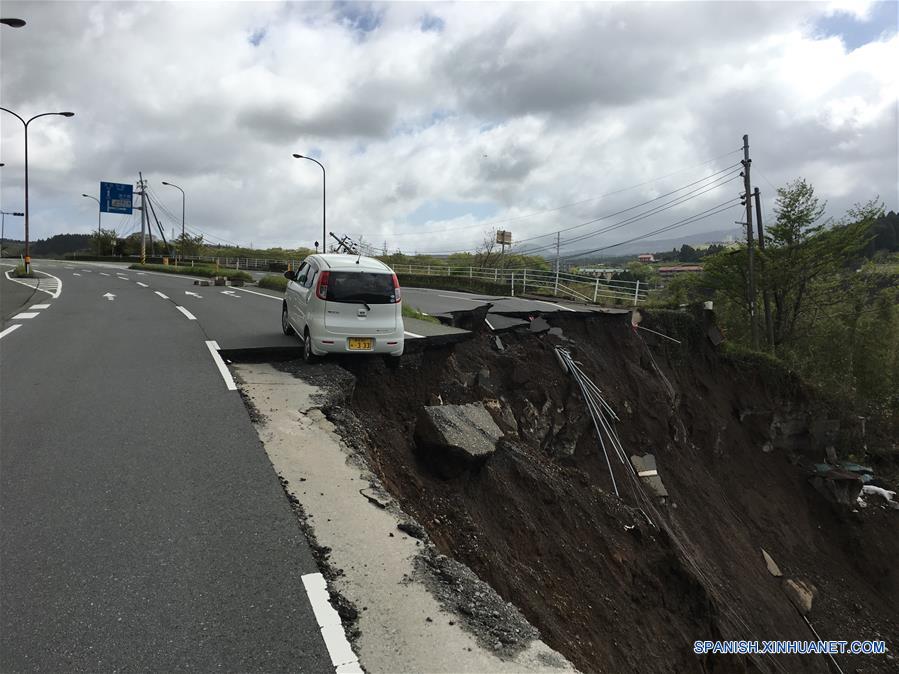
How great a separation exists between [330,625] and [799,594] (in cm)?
1631

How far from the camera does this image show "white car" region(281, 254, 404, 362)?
8.20m

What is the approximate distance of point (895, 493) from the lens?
71.3ft

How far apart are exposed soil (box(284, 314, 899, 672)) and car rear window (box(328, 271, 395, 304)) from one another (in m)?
1.26

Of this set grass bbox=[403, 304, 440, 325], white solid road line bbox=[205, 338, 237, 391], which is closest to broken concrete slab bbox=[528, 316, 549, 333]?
grass bbox=[403, 304, 440, 325]

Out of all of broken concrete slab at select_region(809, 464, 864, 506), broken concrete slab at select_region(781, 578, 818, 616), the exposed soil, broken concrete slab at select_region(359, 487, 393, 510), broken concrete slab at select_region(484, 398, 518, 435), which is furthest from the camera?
broken concrete slab at select_region(809, 464, 864, 506)

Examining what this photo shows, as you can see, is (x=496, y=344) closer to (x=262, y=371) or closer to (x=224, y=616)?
(x=262, y=371)

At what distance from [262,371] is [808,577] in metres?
17.1

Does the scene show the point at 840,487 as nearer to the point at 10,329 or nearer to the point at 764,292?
the point at 764,292

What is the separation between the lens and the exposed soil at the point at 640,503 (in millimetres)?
6410

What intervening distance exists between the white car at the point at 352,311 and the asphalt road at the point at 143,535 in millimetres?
1710

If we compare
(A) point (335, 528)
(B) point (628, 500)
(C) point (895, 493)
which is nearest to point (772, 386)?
(C) point (895, 493)

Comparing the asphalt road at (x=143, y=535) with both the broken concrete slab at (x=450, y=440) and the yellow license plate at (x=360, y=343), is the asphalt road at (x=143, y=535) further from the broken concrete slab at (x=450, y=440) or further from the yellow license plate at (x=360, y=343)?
the broken concrete slab at (x=450, y=440)

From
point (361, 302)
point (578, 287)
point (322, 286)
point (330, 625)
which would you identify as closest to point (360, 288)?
point (361, 302)

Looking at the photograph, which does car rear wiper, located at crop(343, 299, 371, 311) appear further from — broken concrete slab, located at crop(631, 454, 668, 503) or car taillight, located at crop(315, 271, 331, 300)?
broken concrete slab, located at crop(631, 454, 668, 503)
